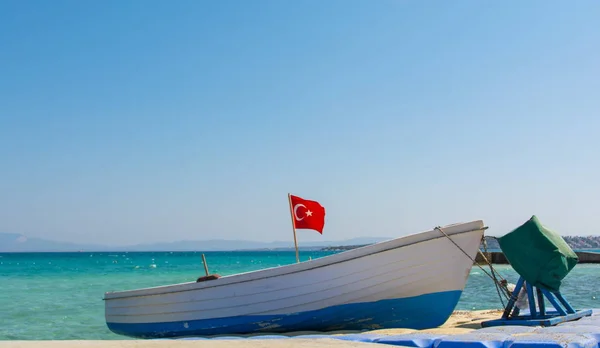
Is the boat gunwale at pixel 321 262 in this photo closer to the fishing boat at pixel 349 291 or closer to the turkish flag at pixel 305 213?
the fishing boat at pixel 349 291

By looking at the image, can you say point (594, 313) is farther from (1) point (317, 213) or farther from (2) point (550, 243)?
(1) point (317, 213)

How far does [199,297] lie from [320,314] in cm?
243

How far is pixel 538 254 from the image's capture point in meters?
9.26

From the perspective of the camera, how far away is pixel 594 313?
10.0 metres

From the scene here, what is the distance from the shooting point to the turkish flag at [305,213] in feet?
38.5

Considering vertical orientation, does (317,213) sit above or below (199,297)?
above

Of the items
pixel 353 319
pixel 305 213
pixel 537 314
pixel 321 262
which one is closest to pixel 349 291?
pixel 353 319

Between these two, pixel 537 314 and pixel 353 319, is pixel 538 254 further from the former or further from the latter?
pixel 353 319

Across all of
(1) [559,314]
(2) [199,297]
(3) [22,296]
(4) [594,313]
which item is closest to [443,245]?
(1) [559,314]

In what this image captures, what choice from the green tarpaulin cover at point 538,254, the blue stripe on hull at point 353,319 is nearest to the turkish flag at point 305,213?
the blue stripe on hull at point 353,319

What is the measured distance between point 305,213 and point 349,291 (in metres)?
2.15

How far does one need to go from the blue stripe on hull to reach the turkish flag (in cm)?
198

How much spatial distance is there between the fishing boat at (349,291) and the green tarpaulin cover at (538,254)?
2.15 ft

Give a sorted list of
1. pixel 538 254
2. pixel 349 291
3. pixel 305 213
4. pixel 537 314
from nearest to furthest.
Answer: pixel 538 254 → pixel 537 314 → pixel 349 291 → pixel 305 213
